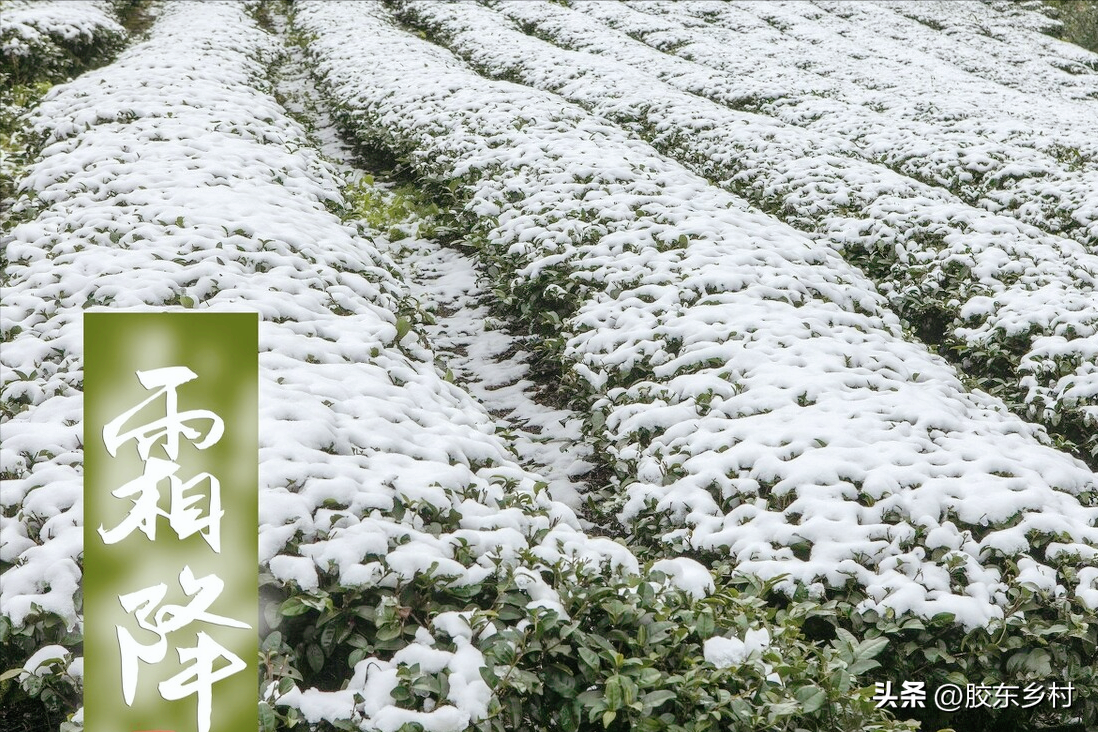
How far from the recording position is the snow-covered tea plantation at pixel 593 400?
2.78 meters

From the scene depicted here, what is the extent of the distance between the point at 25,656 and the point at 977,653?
4021mm

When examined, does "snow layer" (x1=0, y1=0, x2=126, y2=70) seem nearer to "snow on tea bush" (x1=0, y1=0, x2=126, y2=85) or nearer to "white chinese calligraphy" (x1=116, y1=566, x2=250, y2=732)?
"snow on tea bush" (x1=0, y1=0, x2=126, y2=85)

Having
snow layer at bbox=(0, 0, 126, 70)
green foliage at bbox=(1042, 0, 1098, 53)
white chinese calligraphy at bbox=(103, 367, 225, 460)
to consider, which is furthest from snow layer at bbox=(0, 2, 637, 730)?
green foliage at bbox=(1042, 0, 1098, 53)

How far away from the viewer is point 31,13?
14094 millimetres

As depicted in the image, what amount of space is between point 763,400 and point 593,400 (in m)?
1.30

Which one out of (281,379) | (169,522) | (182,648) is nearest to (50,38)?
(281,379)

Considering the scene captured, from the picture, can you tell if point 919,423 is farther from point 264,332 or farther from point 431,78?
point 431,78

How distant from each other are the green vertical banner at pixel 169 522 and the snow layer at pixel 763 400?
108 inches

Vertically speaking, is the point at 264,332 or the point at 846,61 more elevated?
the point at 846,61

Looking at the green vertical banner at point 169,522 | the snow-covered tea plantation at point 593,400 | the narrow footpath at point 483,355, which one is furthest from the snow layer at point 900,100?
the green vertical banner at point 169,522

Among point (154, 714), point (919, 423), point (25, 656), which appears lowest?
point (25, 656)

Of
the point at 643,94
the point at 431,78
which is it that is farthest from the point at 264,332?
the point at 643,94

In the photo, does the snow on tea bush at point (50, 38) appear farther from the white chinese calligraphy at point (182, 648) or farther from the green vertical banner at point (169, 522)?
the white chinese calligraphy at point (182, 648)

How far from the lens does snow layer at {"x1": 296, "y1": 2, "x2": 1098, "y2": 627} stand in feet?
12.7
